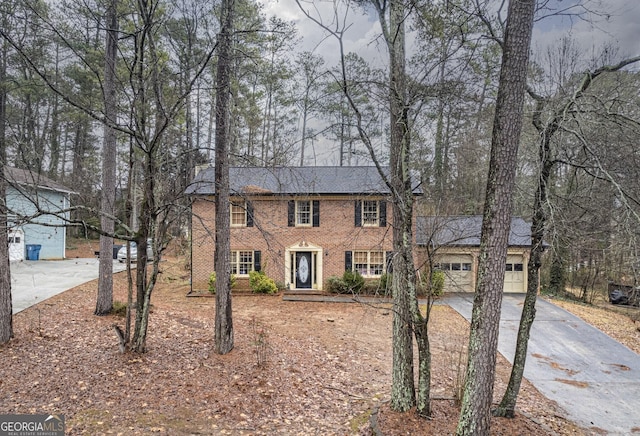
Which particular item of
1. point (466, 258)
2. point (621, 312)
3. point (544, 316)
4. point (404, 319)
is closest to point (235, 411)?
point (404, 319)

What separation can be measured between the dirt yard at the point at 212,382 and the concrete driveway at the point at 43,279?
0.82 meters

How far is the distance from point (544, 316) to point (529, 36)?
1119cm

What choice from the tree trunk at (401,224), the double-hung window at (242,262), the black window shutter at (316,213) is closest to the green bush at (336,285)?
the black window shutter at (316,213)

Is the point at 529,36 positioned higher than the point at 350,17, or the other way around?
the point at 350,17

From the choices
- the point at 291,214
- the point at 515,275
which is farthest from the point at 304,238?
the point at 515,275

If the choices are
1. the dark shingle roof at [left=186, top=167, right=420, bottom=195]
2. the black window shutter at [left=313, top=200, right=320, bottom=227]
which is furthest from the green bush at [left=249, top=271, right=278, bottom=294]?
the dark shingle roof at [left=186, top=167, right=420, bottom=195]

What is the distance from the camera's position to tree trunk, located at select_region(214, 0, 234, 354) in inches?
265

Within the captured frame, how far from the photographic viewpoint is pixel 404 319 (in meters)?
4.61

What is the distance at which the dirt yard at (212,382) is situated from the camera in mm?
4520

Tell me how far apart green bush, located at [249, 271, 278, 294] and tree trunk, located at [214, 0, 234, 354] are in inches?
281

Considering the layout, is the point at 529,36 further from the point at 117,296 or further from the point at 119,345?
the point at 117,296

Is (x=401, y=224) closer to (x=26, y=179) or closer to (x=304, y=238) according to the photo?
(x=26, y=179)

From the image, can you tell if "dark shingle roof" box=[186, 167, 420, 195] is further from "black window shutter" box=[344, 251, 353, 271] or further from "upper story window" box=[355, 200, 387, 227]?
"black window shutter" box=[344, 251, 353, 271]

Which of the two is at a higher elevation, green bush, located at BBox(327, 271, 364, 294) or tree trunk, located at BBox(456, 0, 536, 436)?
tree trunk, located at BBox(456, 0, 536, 436)
